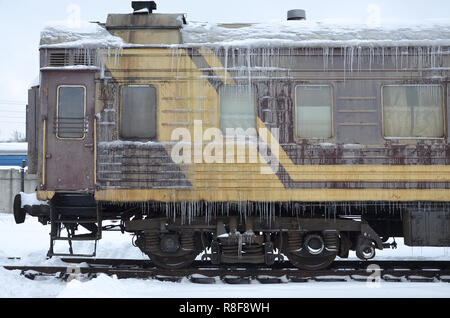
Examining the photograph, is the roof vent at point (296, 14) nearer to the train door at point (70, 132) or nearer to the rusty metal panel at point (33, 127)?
the train door at point (70, 132)

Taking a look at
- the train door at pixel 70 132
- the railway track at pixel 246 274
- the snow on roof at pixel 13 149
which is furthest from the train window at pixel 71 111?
the snow on roof at pixel 13 149

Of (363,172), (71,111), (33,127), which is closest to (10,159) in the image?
(33,127)

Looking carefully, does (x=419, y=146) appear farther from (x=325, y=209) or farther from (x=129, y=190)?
(x=129, y=190)

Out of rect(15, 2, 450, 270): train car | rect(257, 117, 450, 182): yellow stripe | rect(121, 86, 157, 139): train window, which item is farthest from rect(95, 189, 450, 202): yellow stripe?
rect(121, 86, 157, 139): train window

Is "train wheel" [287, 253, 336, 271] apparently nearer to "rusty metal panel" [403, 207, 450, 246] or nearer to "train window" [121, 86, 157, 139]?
"rusty metal panel" [403, 207, 450, 246]

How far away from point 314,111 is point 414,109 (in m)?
1.67

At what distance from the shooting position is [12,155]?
73.3 feet

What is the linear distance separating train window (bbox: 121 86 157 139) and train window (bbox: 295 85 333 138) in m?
2.44

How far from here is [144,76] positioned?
664 cm

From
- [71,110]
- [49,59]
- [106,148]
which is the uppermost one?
[49,59]

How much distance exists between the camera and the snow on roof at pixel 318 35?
21.7ft
